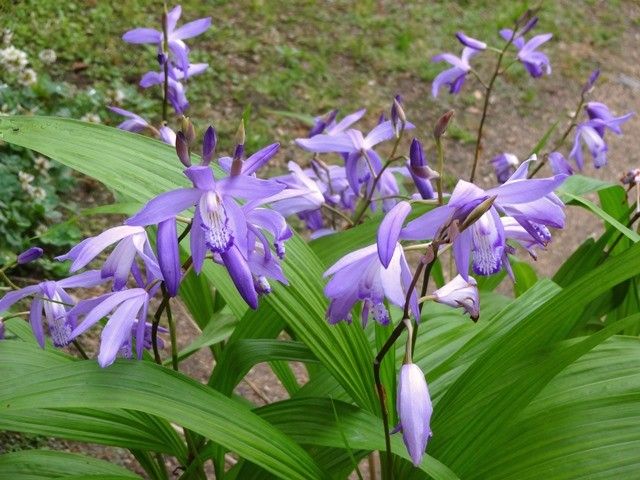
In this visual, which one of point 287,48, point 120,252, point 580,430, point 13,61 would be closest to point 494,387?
point 580,430

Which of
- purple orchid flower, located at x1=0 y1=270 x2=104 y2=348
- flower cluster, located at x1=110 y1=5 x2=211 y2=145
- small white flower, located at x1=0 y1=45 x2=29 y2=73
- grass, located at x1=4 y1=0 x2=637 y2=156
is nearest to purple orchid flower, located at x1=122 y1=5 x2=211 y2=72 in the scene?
flower cluster, located at x1=110 y1=5 x2=211 y2=145

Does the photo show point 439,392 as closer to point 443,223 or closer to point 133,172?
point 443,223

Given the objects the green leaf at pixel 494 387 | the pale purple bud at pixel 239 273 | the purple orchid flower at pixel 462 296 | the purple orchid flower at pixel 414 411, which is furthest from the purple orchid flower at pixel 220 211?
the green leaf at pixel 494 387

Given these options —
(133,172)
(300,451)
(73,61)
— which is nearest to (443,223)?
(300,451)

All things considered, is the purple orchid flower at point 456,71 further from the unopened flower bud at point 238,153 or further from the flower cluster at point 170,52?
the unopened flower bud at point 238,153

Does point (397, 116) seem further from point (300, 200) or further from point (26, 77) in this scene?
point (26, 77)
